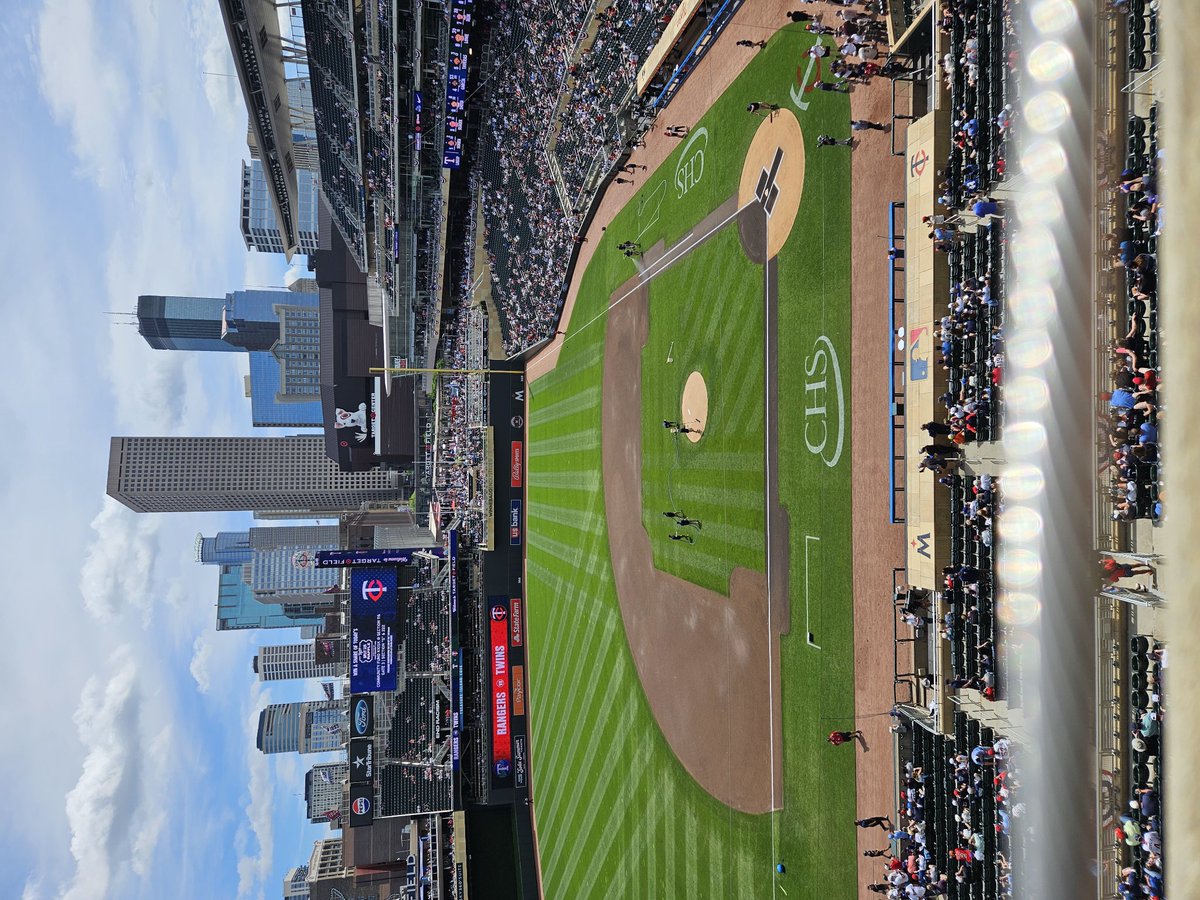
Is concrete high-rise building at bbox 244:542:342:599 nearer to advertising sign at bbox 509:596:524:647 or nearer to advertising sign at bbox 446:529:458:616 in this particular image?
advertising sign at bbox 446:529:458:616

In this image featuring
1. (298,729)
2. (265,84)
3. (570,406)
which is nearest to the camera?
(570,406)

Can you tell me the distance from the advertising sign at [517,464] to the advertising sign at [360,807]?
18.9 m

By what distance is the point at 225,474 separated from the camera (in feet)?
464

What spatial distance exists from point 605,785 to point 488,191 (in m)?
33.7

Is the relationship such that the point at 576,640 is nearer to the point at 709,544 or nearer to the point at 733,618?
the point at 709,544

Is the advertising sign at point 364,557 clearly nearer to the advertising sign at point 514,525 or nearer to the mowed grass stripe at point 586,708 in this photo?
the advertising sign at point 514,525

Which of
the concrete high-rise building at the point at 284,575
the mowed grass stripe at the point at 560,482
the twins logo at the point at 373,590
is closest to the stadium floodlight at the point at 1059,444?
the mowed grass stripe at the point at 560,482

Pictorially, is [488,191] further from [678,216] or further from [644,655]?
[644,655]

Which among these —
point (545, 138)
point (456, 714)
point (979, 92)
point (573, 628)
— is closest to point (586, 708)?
point (573, 628)

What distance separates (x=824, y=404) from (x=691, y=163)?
11404 millimetres

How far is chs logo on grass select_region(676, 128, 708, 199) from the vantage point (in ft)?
76.4

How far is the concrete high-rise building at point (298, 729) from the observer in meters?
193

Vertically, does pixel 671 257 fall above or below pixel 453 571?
above

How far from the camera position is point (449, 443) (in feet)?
175
